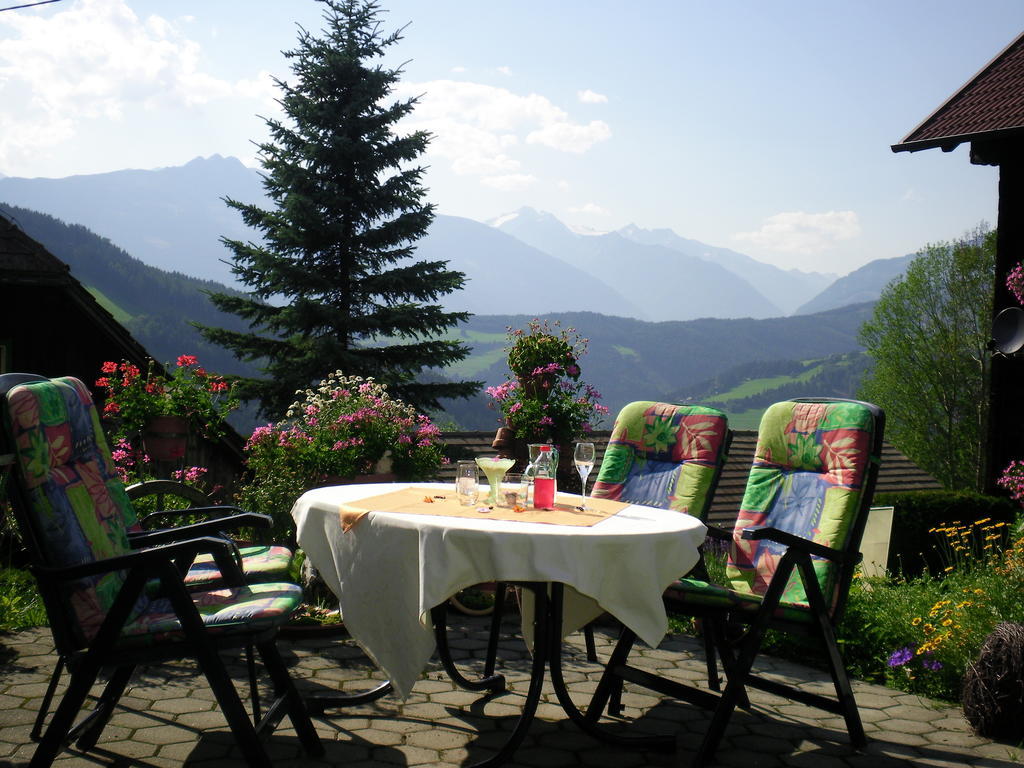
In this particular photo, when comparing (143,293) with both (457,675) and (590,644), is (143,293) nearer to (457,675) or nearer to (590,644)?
(590,644)

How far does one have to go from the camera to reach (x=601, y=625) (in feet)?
16.0

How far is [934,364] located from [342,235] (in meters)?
26.0

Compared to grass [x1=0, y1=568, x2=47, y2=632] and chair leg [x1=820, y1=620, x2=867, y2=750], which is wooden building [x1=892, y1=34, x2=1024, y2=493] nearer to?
chair leg [x1=820, y1=620, x2=867, y2=750]

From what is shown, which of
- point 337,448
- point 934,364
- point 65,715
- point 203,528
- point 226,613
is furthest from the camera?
point 934,364

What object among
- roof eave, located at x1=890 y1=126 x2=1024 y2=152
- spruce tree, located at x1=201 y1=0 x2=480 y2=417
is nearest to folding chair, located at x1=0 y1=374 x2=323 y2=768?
roof eave, located at x1=890 y1=126 x2=1024 y2=152

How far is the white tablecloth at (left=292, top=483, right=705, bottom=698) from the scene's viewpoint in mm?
2711

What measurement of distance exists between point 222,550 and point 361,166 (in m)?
13.5

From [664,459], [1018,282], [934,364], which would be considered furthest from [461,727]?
[934,364]

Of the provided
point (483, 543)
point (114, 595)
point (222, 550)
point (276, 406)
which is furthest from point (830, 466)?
point (276, 406)

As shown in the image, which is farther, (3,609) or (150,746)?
(3,609)

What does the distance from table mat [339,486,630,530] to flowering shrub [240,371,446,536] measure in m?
2.41

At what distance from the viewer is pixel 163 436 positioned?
6.09 meters

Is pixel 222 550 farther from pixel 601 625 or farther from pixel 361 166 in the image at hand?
pixel 361 166

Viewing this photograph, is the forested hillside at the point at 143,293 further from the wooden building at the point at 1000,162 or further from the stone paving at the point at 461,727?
the stone paving at the point at 461,727
